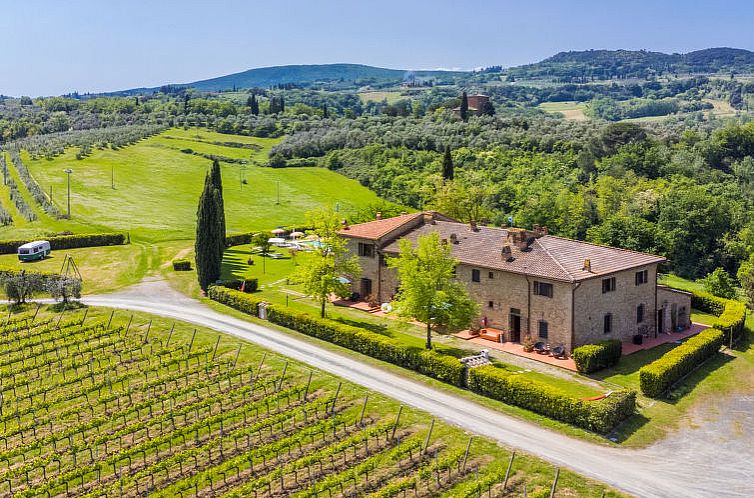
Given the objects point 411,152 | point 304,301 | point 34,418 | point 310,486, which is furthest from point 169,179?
point 310,486

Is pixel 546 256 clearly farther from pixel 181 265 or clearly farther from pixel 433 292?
pixel 181 265

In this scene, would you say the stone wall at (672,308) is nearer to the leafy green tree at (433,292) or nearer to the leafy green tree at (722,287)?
the leafy green tree at (722,287)

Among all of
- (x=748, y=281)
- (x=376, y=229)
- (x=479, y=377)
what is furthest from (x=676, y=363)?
(x=376, y=229)

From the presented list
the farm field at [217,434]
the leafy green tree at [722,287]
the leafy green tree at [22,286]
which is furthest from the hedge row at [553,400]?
the leafy green tree at [22,286]

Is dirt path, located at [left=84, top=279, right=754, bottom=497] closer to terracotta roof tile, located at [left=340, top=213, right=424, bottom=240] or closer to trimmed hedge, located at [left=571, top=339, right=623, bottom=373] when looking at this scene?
trimmed hedge, located at [left=571, top=339, right=623, bottom=373]

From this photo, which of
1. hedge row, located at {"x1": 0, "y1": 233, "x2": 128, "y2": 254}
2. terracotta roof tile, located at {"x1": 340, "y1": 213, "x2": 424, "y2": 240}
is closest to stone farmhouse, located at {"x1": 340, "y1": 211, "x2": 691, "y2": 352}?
terracotta roof tile, located at {"x1": 340, "y1": 213, "x2": 424, "y2": 240}

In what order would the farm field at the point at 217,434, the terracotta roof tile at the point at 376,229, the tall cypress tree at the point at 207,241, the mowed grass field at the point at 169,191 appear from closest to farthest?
1. the farm field at the point at 217,434
2. the terracotta roof tile at the point at 376,229
3. the tall cypress tree at the point at 207,241
4. the mowed grass field at the point at 169,191

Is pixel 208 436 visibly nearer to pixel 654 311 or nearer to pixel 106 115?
pixel 654 311
